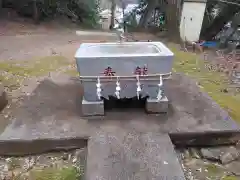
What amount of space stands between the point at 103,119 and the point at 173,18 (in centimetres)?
511

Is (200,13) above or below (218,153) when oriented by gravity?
above

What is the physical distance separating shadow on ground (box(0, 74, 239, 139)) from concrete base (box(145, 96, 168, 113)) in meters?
0.06

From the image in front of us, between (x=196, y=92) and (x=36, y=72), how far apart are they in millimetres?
2598

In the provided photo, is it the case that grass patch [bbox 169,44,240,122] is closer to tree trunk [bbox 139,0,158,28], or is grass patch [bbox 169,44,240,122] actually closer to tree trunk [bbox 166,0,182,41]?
tree trunk [bbox 166,0,182,41]

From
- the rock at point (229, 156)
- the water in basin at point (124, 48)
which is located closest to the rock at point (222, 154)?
the rock at point (229, 156)

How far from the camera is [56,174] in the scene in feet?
5.99

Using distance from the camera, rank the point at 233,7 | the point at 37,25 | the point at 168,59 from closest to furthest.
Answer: the point at 168,59
the point at 233,7
the point at 37,25

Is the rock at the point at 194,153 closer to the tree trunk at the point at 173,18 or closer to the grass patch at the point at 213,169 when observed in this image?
the grass patch at the point at 213,169

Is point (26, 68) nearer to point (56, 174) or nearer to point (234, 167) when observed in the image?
point (56, 174)

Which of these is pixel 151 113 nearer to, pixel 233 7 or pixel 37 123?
pixel 37 123

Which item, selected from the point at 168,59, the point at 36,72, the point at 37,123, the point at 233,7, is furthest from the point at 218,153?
the point at 233,7

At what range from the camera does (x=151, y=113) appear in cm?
234

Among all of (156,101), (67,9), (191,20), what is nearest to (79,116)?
(156,101)

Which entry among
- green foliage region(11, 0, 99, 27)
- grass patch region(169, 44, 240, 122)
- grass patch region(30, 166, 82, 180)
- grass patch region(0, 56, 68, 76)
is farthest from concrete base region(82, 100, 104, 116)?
green foliage region(11, 0, 99, 27)
